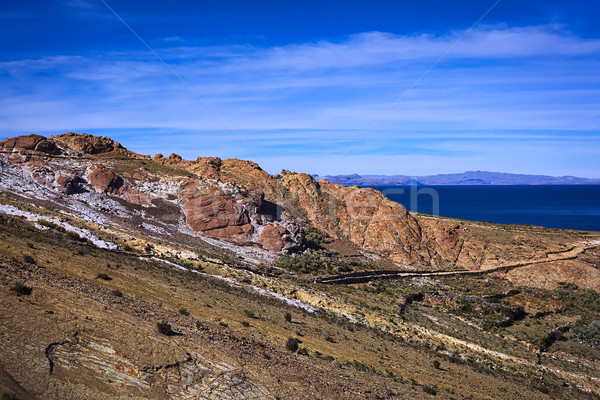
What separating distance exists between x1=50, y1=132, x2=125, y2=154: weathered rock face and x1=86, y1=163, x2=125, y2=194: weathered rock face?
8.90 m

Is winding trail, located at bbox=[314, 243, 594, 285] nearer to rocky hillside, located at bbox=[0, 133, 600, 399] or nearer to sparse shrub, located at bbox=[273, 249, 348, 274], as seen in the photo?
rocky hillside, located at bbox=[0, 133, 600, 399]

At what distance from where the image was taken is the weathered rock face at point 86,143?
167 feet

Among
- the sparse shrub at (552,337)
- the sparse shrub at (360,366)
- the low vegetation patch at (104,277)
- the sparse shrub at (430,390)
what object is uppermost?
the low vegetation patch at (104,277)

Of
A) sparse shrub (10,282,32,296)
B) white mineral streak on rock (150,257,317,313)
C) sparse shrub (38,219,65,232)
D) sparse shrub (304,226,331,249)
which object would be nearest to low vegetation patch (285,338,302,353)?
white mineral streak on rock (150,257,317,313)

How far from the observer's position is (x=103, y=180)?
4241 cm

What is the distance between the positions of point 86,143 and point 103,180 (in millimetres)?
12706

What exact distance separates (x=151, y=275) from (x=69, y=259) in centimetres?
418

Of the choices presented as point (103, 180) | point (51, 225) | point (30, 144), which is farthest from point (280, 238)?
point (30, 144)

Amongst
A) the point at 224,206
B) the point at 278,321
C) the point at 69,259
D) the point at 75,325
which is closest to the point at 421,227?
the point at 224,206

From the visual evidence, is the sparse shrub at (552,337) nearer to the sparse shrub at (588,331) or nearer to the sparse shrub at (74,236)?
the sparse shrub at (588,331)

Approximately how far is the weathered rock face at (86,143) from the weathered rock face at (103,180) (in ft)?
29.2

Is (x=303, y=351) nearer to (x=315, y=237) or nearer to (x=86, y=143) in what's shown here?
(x=315, y=237)

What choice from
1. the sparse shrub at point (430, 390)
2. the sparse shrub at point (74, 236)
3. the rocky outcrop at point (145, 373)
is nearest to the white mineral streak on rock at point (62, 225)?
the sparse shrub at point (74, 236)

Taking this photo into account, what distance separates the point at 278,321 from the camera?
2080 centimetres
